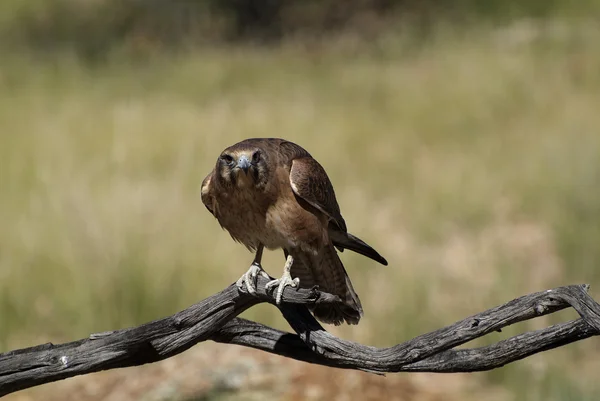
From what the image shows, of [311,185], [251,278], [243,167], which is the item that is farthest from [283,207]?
[251,278]

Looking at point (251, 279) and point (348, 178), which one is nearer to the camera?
point (251, 279)

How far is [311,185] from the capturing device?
3293 millimetres

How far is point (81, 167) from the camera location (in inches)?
304

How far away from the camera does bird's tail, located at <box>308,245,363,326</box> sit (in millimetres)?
3297

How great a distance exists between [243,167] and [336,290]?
67 cm

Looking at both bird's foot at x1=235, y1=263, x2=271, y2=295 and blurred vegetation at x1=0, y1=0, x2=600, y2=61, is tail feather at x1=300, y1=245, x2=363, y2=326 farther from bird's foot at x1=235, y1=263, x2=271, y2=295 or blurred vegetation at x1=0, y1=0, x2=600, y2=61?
blurred vegetation at x1=0, y1=0, x2=600, y2=61

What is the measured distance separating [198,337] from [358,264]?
154 inches

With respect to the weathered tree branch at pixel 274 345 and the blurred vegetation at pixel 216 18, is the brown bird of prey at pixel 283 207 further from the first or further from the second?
the blurred vegetation at pixel 216 18

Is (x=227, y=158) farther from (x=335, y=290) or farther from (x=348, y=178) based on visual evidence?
(x=348, y=178)

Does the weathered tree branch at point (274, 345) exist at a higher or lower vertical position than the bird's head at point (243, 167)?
lower

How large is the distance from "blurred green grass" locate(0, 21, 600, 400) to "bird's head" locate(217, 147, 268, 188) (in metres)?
2.49

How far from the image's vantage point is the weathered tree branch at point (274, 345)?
2.39 metres

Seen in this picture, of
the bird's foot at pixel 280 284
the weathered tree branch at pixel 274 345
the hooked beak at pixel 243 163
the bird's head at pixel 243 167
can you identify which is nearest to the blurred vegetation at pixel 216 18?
the bird's head at pixel 243 167

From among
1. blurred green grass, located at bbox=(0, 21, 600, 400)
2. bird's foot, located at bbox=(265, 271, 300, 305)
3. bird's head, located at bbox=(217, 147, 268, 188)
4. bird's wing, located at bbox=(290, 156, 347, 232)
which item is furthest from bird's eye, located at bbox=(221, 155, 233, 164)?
blurred green grass, located at bbox=(0, 21, 600, 400)
